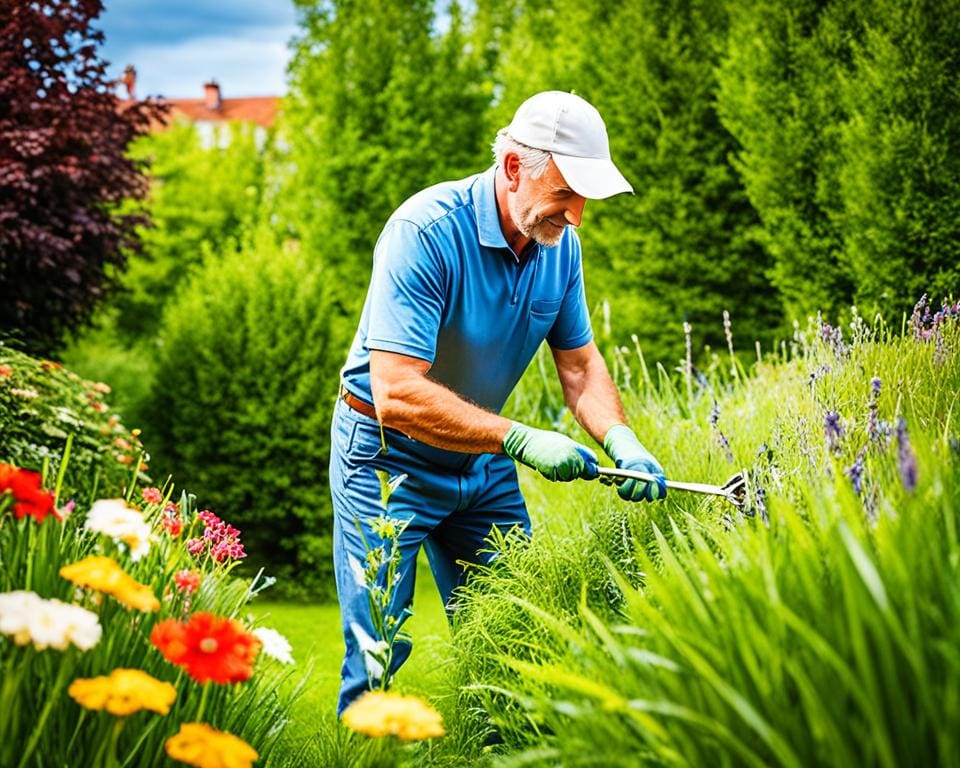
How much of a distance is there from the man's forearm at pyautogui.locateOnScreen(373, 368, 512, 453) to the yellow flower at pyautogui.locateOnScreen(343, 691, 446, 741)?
1.30m

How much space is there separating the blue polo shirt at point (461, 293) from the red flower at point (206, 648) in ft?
4.43

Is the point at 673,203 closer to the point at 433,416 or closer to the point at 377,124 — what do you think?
the point at 433,416

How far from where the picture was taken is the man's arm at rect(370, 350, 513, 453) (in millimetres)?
2990

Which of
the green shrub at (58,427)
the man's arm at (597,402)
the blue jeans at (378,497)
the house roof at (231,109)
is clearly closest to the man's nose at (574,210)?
the man's arm at (597,402)

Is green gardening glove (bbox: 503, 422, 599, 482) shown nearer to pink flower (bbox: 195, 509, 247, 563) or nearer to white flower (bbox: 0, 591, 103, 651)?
pink flower (bbox: 195, 509, 247, 563)

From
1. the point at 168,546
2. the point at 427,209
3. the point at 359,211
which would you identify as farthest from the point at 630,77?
the point at 168,546

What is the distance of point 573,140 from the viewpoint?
307 cm

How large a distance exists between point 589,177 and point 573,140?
5.2 inches

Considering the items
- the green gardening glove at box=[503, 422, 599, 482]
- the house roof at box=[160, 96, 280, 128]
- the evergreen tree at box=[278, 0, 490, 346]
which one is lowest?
the green gardening glove at box=[503, 422, 599, 482]

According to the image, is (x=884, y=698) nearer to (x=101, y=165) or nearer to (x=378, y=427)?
(x=378, y=427)

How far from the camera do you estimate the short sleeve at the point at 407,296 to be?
119 inches

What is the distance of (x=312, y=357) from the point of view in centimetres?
873

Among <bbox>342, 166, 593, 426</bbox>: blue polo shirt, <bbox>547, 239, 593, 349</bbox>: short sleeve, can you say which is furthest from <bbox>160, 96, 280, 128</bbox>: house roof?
<bbox>342, 166, 593, 426</bbox>: blue polo shirt

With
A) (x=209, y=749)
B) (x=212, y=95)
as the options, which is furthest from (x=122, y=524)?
(x=212, y=95)
